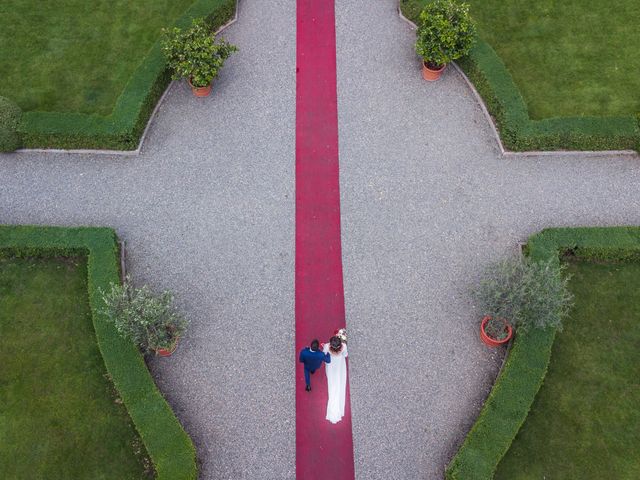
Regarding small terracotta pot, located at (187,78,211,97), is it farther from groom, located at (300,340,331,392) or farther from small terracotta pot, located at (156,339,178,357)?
groom, located at (300,340,331,392)

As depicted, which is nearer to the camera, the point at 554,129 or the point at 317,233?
the point at 317,233

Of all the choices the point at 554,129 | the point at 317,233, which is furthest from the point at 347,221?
the point at 554,129

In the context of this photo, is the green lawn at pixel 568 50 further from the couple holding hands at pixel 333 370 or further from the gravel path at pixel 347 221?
the couple holding hands at pixel 333 370

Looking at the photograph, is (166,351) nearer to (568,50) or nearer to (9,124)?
(9,124)

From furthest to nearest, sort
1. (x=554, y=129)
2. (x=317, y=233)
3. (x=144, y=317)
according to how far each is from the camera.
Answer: (x=554, y=129), (x=317, y=233), (x=144, y=317)

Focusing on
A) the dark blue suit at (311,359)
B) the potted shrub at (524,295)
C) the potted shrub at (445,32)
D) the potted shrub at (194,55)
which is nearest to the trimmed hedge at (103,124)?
the potted shrub at (194,55)

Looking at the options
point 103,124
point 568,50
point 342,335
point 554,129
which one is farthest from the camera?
point 568,50

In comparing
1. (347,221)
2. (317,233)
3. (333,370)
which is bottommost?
(333,370)
